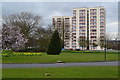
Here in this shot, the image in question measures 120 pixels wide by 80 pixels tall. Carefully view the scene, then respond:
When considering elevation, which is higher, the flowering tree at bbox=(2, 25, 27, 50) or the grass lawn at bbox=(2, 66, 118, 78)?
the flowering tree at bbox=(2, 25, 27, 50)

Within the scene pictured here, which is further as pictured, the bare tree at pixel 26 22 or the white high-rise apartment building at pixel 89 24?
the white high-rise apartment building at pixel 89 24

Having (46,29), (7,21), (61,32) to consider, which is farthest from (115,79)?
(61,32)

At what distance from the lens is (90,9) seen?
108812 millimetres

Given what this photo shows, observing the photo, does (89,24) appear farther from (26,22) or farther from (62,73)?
(62,73)

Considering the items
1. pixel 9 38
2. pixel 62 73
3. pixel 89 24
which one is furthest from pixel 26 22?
pixel 89 24

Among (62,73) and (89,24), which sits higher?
(89,24)

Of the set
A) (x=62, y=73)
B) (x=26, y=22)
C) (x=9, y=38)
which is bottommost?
(x=62, y=73)

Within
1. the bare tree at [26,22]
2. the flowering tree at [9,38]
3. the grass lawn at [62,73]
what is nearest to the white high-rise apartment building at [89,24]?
the bare tree at [26,22]

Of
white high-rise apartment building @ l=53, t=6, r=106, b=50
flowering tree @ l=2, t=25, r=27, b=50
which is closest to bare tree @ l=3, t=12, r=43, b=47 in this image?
flowering tree @ l=2, t=25, r=27, b=50

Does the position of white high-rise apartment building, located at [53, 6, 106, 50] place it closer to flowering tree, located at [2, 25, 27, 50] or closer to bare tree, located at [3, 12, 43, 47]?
bare tree, located at [3, 12, 43, 47]

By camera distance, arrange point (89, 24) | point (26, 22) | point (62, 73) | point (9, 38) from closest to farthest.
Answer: point (62, 73)
point (9, 38)
point (26, 22)
point (89, 24)

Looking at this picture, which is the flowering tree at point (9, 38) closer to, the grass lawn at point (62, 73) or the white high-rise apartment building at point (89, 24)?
the grass lawn at point (62, 73)

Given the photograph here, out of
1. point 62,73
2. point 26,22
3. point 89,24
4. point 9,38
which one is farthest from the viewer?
point 89,24

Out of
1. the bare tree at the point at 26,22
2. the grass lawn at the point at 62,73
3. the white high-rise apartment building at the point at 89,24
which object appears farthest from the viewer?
the white high-rise apartment building at the point at 89,24
